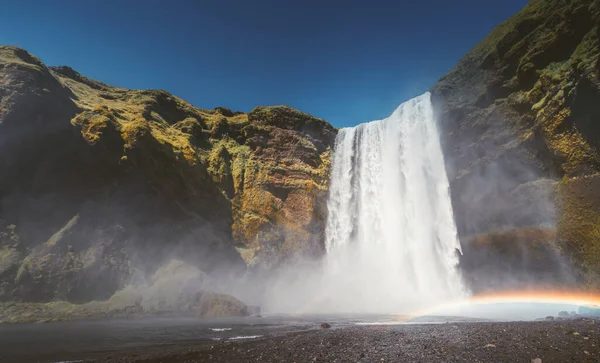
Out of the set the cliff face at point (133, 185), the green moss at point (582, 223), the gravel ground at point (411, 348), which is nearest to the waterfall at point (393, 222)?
the cliff face at point (133, 185)

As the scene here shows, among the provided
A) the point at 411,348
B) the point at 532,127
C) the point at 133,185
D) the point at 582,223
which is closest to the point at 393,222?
the point at 532,127

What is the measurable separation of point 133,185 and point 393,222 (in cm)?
2635

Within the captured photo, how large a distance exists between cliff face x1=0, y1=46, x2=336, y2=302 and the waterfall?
3.33 meters

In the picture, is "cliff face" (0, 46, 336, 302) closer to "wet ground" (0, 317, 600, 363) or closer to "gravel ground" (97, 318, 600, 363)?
"wet ground" (0, 317, 600, 363)

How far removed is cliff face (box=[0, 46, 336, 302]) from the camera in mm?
27688

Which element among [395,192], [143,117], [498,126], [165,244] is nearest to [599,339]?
[498,126]

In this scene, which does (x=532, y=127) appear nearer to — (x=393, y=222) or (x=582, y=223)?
(x=582, y=223)

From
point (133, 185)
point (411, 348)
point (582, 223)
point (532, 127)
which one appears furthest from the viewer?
point (133, 185)

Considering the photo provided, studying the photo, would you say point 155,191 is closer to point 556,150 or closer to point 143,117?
point 143,117

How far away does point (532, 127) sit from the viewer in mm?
26641

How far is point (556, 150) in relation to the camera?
24.2m

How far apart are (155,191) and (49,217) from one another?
342 inches

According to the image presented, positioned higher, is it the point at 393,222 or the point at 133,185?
the point at 133,185

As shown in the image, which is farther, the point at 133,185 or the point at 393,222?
the point at 393,222
